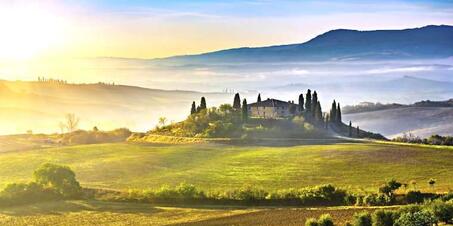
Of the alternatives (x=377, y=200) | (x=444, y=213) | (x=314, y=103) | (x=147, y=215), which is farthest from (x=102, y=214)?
(x=314, y=103)

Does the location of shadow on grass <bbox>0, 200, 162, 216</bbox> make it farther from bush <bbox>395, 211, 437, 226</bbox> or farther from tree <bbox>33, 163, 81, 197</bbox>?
bush <bbox>395, 211, 437, 226</bbox>

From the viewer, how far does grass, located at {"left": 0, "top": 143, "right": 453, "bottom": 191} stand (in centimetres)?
7531

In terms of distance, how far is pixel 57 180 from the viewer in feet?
222

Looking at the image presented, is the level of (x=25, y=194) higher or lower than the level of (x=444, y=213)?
lower

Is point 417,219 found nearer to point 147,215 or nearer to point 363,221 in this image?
point 363,221

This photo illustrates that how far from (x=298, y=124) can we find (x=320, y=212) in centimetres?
8134

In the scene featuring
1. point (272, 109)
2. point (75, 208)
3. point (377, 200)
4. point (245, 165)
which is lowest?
point (75, 208)

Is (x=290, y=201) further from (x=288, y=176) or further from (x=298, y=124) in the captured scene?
(x=298, y=124)

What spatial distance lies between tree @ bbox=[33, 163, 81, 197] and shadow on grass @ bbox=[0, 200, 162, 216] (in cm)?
291

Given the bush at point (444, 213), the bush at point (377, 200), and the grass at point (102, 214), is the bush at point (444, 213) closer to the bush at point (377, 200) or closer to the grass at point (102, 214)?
the bush at point (377, 200)

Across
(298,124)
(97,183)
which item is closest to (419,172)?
(97,183)

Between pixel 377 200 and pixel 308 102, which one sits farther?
pixel 308 102

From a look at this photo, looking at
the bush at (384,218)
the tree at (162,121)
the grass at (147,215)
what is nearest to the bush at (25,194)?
the grass at (147,215)

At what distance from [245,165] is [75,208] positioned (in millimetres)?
34262
